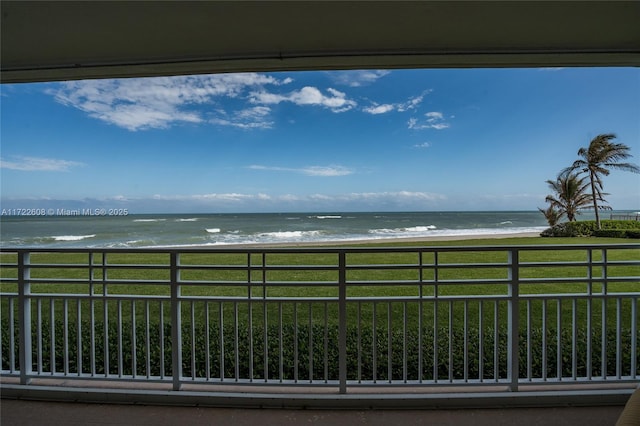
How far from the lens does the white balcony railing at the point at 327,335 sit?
182 centimetres

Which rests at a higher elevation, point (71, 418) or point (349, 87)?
point (349, 87)

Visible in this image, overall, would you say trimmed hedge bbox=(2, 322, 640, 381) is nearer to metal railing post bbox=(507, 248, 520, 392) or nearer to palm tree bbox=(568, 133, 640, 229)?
metal railing post bbox=(507, 248, 520, 392)

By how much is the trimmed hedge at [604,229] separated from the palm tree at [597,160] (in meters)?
0.14

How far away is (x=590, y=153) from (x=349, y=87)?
599 cm

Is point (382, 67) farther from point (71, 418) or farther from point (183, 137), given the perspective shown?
point (183, 137)

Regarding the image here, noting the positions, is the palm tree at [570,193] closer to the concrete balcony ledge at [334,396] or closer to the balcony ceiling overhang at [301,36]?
the balcony ceiling overhang at [301,36]

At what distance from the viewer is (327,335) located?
6.11 ft

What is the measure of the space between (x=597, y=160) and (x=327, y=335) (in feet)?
17.9

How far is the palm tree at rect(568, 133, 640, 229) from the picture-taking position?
14.1ft

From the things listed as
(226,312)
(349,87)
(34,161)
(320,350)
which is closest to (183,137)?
(34,161)

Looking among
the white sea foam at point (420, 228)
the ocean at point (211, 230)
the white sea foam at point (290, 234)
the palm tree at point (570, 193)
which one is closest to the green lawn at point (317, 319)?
the palm tree at point (570, 193)

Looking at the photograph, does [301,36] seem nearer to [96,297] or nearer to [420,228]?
[96,297]

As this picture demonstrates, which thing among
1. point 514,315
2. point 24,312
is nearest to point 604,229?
point 514,315

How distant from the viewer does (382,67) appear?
1945 mm
